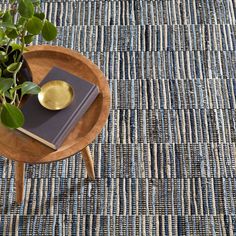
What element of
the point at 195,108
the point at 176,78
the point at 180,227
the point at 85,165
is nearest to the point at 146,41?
the point at 176,78

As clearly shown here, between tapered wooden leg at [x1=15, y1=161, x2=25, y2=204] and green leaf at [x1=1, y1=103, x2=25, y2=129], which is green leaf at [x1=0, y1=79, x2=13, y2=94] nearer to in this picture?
green leaf at [x1=1, y1=103, x2=25, y2=129]

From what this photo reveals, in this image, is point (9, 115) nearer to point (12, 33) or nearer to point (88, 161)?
point (12, 33)

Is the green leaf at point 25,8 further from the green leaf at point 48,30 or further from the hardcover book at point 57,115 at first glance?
the hardcover book at point 57,115

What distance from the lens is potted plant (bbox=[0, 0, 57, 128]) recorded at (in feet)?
2.93

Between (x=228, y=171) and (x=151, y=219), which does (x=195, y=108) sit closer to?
(x=228, y=171)

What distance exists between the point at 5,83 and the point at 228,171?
728 mm

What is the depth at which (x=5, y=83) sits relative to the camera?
2.96 feet

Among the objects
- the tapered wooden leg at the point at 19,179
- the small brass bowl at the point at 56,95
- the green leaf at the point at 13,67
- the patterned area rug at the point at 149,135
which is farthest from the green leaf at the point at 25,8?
the patterned area rug at the point at 149,135

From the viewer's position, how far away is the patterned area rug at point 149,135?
49.4 inches

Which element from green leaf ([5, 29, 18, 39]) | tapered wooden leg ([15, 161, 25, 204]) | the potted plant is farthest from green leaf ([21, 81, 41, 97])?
tapered wooden leg ([15, 161, 25, 204])

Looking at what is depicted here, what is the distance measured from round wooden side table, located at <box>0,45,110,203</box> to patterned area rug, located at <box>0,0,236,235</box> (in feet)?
0.32

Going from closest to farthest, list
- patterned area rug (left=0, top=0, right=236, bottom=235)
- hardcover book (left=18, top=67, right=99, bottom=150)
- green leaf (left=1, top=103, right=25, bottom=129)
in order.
Result: green leaf (left=1, top=103, right=25, bottom=129) < hardcover book (left=18, top=67, right=99, bottom=150) < patterned area rug (left=0, top=0, right=236, bottom=235)

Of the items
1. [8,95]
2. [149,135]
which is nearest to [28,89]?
[8,95]

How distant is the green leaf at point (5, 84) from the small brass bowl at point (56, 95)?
15 centimetres
